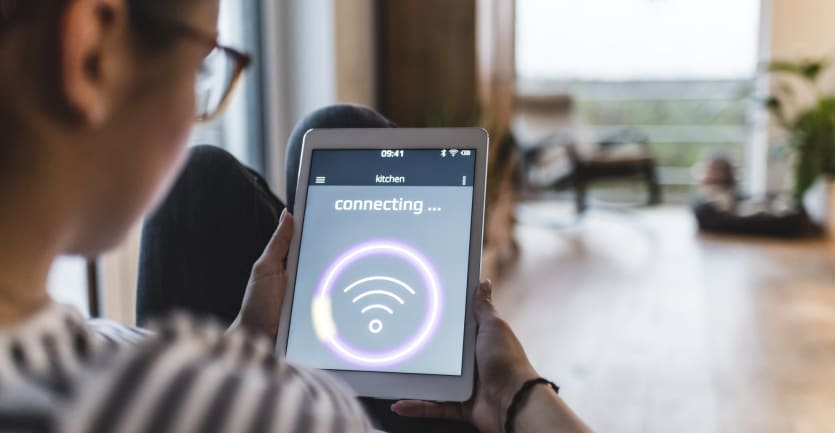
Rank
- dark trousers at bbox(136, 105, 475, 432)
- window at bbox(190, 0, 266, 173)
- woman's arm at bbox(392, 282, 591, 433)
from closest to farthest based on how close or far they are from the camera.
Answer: woman's arm at bbox(392, 282, 591, 433)
dark trousers at bbox(136, 105, 475, 432)
window at bbox(190, 0, 266, 173)

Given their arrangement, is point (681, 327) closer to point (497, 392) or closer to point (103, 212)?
point (497, 392)

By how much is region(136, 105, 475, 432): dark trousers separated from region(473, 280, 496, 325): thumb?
379 mm

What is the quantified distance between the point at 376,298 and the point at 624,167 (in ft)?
16.6

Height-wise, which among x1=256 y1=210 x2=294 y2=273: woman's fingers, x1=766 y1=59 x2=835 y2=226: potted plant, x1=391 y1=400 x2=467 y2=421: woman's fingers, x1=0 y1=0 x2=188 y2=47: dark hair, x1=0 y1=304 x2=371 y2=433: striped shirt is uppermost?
x1=0 y1=0 x2=188 y2=47: dark hair

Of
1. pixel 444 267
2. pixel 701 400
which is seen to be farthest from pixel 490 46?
pixel 444 267

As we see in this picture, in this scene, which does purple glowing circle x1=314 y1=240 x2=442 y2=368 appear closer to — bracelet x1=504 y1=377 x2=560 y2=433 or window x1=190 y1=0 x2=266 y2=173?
bracelet x1=504 y1=377 x2=560 y2=433

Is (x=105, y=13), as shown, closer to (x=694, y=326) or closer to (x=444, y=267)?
(x=444, y=267)

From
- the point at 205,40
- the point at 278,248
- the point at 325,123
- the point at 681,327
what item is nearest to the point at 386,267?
the point at 278,248

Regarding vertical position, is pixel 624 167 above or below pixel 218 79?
below

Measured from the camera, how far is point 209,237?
117cm

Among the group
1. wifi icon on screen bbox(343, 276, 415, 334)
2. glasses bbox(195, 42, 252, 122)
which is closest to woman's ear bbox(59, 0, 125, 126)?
glasses bbox(195, 42, 252, 122)

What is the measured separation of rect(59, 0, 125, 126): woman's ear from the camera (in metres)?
0.36

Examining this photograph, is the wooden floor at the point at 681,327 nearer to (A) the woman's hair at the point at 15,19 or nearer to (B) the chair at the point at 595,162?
(B) the chair at the point at 595,162

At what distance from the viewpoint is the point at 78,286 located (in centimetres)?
205
